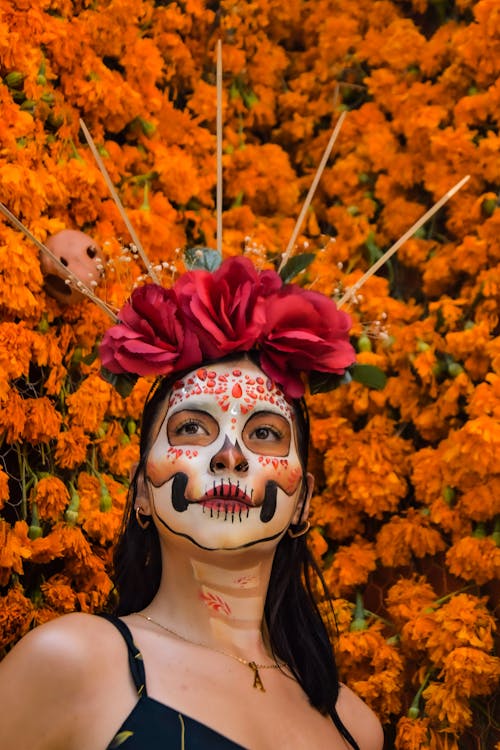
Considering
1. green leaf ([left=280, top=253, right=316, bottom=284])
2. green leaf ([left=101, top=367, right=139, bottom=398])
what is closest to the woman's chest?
green leaf ([left=101, top=367, right=139, bottom=398])

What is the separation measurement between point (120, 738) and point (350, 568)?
847 mm

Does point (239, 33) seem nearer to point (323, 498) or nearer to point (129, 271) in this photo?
point (129, 271)

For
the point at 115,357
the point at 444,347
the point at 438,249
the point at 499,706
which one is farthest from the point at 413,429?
the point at 115,357

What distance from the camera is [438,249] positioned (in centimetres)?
225

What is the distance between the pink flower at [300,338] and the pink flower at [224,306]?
28 millimetres

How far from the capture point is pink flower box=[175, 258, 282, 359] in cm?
158

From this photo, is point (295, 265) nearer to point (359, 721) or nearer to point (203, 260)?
point (203, 260)

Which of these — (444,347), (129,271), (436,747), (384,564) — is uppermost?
(129,271)

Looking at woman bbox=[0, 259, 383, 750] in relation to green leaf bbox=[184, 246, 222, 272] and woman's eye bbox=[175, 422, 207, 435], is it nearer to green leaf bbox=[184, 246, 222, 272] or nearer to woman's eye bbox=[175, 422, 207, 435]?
woman's eye bbox=[175, 422, 207, 435]

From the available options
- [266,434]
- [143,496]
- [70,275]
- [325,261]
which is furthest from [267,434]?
[325,261]

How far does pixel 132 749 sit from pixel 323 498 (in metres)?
0.92

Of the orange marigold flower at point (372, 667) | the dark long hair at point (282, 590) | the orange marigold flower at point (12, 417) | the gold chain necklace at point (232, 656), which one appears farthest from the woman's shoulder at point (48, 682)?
the orange marigold flower at point (372, 667)

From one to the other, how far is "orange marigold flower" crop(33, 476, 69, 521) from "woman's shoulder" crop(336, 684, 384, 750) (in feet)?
1.84

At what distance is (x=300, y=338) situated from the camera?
1596mm
